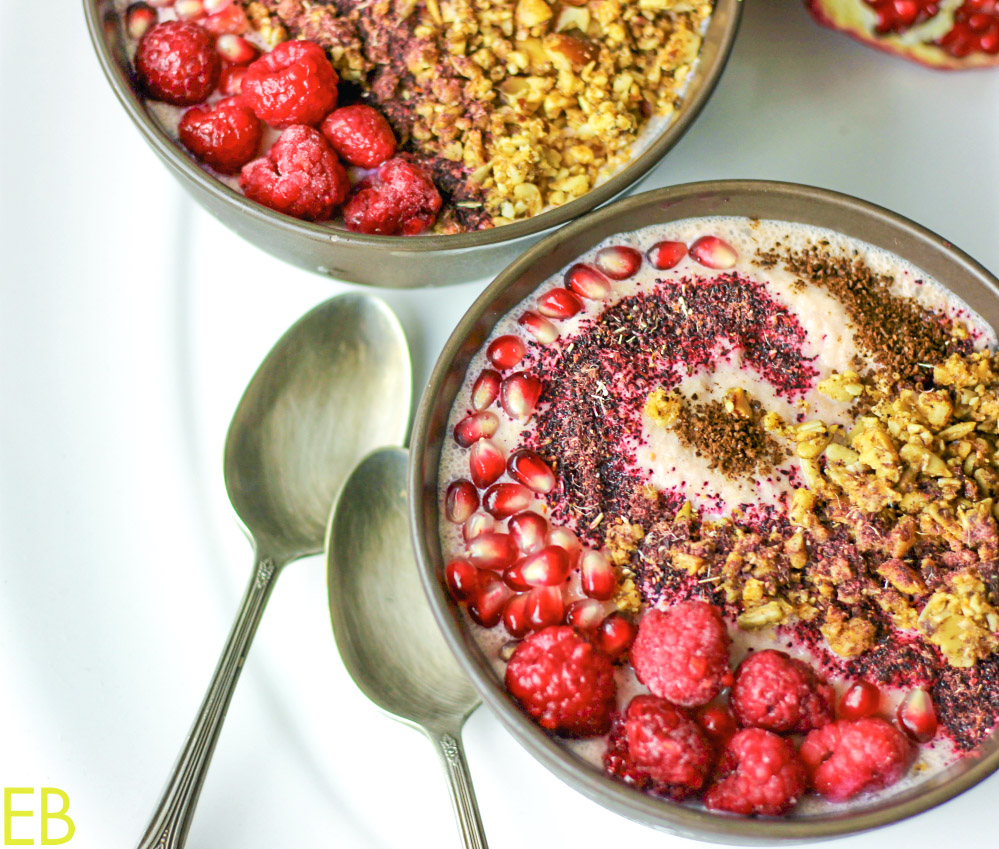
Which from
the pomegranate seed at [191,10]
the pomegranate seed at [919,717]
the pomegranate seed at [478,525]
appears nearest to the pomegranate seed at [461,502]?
the pomegranate seed at [478,525]

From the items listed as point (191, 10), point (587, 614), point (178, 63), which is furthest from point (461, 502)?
point (191, 10)

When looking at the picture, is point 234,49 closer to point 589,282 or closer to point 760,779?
point 589,282

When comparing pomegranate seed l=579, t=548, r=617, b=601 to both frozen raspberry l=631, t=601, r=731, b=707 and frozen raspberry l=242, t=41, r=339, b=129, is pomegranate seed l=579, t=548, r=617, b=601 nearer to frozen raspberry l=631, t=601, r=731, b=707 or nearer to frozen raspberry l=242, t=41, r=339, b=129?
frozen raspberry l=631, t=601, r=731, b=707

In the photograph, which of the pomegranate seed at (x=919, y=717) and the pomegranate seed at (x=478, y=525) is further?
the pomegranate seed at (x=478, y=525)

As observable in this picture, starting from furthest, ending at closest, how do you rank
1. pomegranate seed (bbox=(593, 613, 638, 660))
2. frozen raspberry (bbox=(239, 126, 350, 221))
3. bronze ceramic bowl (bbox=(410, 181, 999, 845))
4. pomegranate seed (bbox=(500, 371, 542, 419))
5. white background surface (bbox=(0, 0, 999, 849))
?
white background surface (bbox=(0, 0, 999, 849))
frozen raspberry (bbox=(239, 126, 350, 221))
pomegranate seed (bbox=(500, 371, 542, 419))
pomegranate seed (bbox=(593, 613, 638, 660))
bronze ceramic bowl (bbox=(410, 181, 999, 845))

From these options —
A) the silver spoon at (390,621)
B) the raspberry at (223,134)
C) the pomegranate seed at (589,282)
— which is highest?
the raspberry at (223,134)

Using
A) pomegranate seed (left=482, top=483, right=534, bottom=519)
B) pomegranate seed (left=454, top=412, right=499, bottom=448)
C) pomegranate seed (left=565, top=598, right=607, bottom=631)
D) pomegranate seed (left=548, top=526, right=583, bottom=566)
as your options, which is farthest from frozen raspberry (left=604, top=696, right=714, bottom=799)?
pomegranate seed (left=454, top=412, right=499, bottom=448)

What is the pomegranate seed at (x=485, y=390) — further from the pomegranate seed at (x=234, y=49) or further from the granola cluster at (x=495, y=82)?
the pomegranate seed at (x=234, y=49)
